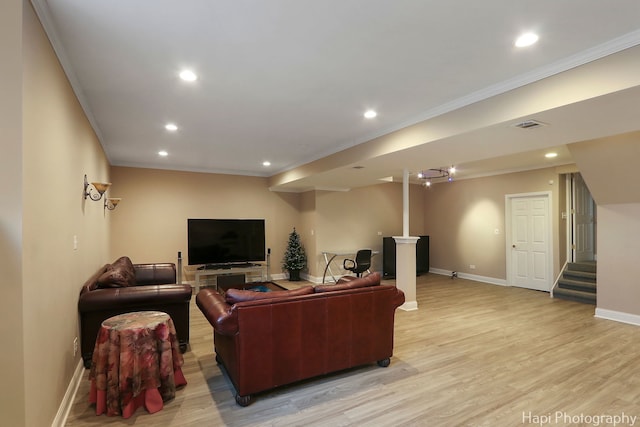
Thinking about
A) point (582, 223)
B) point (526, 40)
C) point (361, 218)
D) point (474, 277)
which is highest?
point (526, 40)

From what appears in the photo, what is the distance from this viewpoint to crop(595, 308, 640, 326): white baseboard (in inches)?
179

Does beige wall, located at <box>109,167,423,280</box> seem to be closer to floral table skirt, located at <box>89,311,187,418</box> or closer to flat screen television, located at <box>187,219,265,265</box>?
flat screen television, located at <box>187,219,265,265</box>

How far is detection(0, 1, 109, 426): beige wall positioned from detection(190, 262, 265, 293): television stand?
3.90 m

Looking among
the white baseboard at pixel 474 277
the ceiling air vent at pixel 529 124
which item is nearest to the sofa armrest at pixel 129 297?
the ceiling air vent at pixel 529 124

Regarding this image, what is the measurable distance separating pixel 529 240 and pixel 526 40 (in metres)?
5.99

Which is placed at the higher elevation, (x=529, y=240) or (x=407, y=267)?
(x=529, y=240)

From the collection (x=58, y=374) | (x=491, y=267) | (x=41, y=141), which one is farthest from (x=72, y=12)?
(x=491, y=267)

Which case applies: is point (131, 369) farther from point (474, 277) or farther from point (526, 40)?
point (474, 277)

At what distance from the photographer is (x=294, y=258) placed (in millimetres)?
7801

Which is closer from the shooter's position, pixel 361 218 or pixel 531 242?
pixel 531 242

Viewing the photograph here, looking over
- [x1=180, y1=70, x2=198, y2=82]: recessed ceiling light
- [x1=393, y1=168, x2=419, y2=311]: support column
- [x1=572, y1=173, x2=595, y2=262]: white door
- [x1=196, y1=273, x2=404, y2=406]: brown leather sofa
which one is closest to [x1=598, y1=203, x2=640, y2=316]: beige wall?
[x1=572, y1=173, x2=595, y2=262]: white door

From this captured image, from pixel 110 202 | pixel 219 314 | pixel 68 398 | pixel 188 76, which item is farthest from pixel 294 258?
pixel 188 76

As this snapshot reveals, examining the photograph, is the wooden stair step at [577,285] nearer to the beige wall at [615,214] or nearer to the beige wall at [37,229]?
the beige wall at [615,214]

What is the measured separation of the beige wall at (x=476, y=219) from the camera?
22.1 ft
